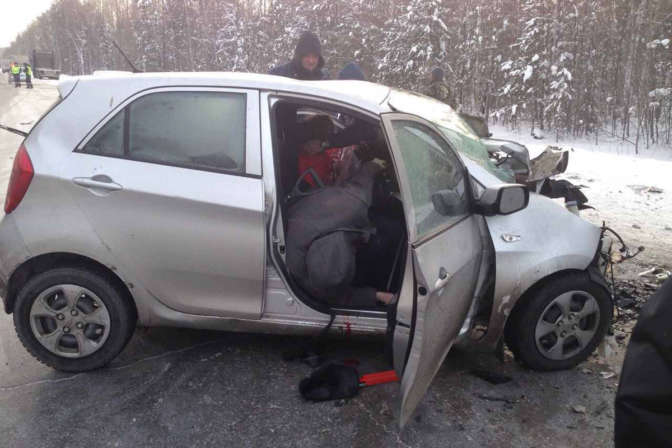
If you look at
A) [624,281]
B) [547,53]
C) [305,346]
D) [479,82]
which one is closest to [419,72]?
[479,82]

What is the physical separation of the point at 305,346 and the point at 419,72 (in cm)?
2535

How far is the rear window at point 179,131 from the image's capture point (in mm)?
3307

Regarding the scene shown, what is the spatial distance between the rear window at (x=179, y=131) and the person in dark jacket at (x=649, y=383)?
2.47 metres

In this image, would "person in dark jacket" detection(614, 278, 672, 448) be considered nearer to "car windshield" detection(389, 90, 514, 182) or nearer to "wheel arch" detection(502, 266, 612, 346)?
"wheel arch" detection(502, 266, 612, 346)

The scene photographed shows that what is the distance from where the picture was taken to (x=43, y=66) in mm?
67250

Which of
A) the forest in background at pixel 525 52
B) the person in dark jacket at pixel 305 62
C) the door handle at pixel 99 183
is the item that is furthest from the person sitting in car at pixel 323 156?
the forest in background at pixel 525 52

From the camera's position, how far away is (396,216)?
3.83 meters

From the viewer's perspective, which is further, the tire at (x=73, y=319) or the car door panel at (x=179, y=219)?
the tire at (x=73, y=319)

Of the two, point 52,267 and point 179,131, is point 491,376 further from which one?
point 52,267

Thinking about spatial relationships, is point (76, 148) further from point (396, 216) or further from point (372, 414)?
point (372, 414)

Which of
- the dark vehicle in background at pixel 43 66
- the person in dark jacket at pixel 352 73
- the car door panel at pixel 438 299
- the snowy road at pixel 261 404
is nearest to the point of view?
the car door panel at pixel 438 299

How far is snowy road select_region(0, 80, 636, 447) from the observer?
293cm

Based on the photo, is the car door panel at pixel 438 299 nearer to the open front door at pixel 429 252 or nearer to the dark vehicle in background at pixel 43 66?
the open front door at pixel 429 252

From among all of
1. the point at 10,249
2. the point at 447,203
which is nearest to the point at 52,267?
the point at 10,249
